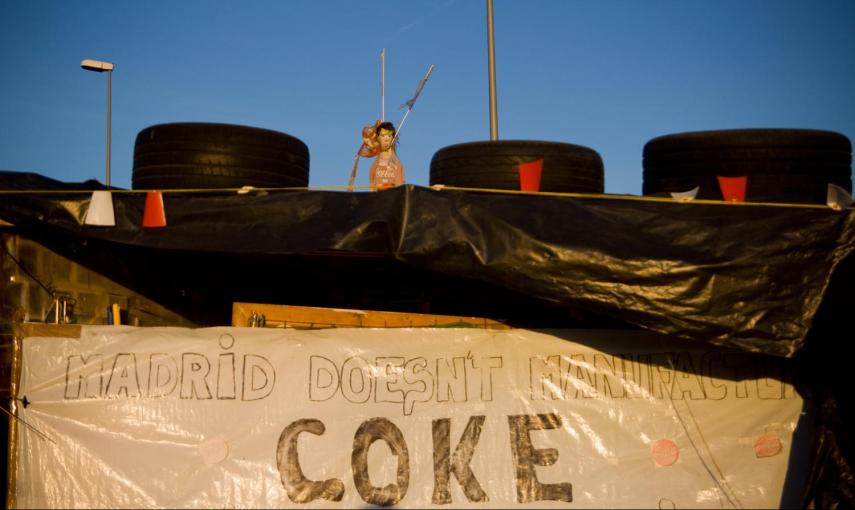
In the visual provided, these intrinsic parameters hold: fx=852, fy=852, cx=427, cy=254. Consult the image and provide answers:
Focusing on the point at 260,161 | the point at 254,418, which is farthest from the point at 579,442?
the point at 260,161

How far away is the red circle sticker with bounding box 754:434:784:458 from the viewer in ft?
19.8

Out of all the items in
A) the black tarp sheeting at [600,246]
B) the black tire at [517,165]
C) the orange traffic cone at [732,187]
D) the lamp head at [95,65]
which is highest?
the lamp head at [95,65]

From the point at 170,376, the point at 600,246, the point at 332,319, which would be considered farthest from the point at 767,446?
the point at 170,376

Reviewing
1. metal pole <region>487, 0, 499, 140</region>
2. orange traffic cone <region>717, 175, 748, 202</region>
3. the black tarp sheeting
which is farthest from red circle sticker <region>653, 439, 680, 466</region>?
metal pole <region>487, 0, 499, 140</region>

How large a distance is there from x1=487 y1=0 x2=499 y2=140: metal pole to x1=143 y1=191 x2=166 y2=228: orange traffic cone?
4796 millimetres

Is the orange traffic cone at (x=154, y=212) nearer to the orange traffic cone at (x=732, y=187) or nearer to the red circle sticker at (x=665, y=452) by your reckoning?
the red circle sticker at (x=665, y=452)

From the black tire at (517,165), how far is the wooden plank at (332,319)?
4.10ft

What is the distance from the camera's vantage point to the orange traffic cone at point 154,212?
561 centimetres

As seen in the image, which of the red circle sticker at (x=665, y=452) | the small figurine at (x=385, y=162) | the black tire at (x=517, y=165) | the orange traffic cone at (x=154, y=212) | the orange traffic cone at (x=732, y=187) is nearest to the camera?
the orange traffic cone at (x=154, y=212)

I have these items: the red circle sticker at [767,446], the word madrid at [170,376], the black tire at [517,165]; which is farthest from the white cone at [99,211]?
the red circle sticker at [767,446]

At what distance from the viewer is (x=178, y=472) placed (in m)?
5.45

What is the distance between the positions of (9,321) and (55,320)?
325 millimetres

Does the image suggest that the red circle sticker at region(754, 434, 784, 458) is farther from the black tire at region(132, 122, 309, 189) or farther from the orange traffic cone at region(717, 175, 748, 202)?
the black tire at region(132, 122, 309, 189)

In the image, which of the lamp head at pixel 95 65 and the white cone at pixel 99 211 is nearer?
the white cone at pixel 99 211
